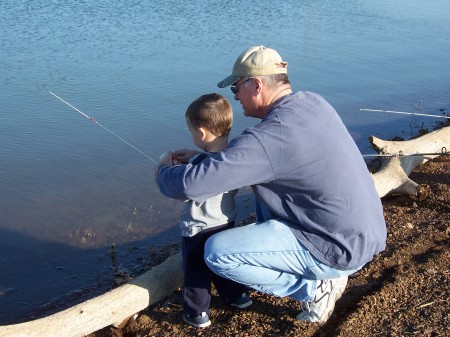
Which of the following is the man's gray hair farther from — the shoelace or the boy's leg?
the shoelace

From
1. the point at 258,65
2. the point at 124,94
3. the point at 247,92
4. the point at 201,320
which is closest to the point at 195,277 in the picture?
the point at 201,320

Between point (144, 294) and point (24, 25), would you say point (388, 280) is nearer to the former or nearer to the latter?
point (144, 294)

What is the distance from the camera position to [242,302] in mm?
3820

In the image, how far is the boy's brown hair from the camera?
132 inches

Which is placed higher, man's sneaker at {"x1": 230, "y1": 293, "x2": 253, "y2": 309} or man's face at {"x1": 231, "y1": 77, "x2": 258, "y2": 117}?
man's face at {"x1": 231, "y1": 77, "x2": 258, "y2": 117}

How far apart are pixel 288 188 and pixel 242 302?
39.5 inches

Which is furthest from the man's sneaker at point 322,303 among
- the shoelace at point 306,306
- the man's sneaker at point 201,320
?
the man's sneaker at point 201,320

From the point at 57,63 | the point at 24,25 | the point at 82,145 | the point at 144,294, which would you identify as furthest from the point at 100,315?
the point at 24,25

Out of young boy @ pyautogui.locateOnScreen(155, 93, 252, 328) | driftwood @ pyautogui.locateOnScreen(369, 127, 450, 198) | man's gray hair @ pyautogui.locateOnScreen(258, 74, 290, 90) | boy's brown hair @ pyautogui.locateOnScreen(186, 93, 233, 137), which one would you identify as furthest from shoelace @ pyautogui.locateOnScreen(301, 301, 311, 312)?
driftwood @ pyautogui.locateOnScreen(369, 127, 450, 198)

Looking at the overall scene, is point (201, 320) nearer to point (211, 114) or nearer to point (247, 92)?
point (211, 114)

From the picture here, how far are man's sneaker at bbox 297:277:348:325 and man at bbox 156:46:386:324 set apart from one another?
0.04ft

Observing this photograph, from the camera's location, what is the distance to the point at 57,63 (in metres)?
10.0

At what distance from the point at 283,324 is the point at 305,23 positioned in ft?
41.6

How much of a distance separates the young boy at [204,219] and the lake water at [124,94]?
1.74 metres
